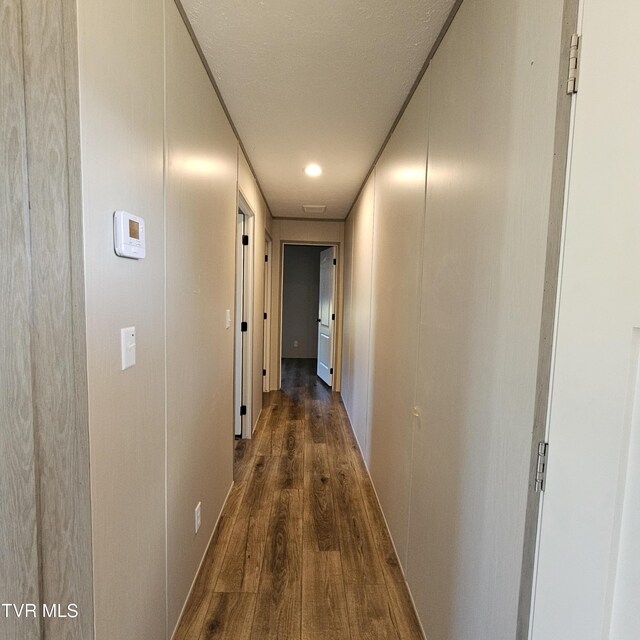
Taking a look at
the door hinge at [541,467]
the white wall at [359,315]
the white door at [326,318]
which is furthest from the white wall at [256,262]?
the door hinge at [541,467]

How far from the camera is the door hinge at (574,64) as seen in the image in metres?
0.68

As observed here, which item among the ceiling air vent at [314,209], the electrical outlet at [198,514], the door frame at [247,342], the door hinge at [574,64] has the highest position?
the ceiling air vent at [314,209]

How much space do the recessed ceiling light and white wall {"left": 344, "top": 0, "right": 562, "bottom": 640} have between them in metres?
1.20

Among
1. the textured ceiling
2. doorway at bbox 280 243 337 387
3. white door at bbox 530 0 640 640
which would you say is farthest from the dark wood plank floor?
doorway at bbox 280 243 337 387

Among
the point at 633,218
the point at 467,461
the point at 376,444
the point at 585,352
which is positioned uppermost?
the point at 633,218

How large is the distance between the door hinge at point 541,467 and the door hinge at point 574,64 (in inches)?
28.4

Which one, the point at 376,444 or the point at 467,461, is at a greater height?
the point at 467,461

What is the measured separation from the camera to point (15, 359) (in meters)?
0.78

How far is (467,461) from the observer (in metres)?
1.08

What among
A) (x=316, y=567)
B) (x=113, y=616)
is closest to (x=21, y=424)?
(x=113, y=616)

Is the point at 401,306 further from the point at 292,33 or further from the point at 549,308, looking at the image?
the point at 292,33

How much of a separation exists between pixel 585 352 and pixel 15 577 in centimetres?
133

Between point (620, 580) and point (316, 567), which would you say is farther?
point (316, 567)

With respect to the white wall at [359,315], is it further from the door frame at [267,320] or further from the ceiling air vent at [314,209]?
the door frame at [267,320]
